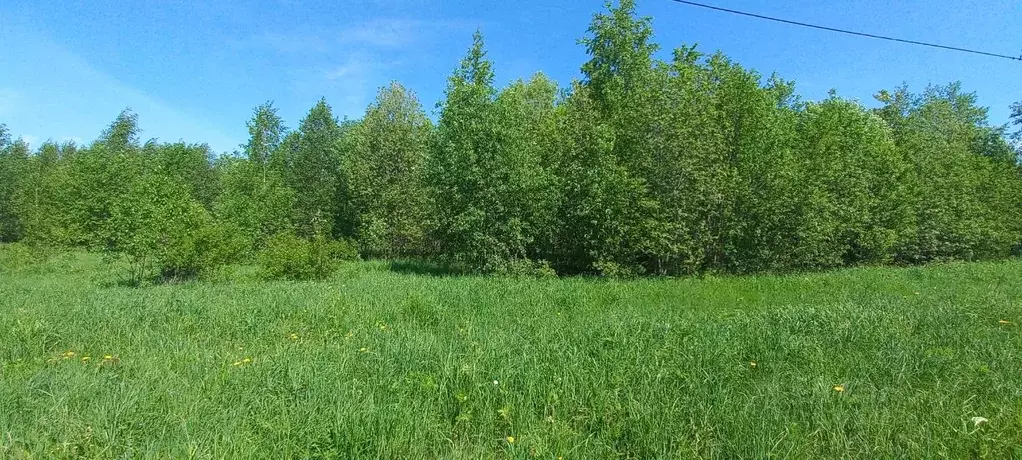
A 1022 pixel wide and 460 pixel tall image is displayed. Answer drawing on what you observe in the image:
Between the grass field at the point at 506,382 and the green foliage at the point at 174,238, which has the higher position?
the green foliage at the point at 174,238

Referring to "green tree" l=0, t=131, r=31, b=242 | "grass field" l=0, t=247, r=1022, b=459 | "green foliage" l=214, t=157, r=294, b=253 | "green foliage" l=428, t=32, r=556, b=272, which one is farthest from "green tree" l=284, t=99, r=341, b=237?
"green tree" l=0, t=131, r=31, b=242

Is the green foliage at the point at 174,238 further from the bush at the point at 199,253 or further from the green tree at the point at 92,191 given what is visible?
the green tree at the point at 92,191

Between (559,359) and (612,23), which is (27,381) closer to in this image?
(559,359)

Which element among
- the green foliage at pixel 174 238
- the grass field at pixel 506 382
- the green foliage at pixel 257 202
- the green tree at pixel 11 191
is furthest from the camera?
the green tree at pixel 11 191

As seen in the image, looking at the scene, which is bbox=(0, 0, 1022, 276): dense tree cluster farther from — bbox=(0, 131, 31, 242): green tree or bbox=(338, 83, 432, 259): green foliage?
bbox=(0, 131, 31, 242): green tree

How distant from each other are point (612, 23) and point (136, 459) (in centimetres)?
2497

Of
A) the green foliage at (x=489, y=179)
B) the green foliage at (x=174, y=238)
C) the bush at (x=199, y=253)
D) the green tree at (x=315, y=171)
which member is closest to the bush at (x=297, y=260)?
the bush at (x=199, y=253)

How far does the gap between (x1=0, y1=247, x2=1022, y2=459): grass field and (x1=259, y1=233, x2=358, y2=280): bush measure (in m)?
8.56

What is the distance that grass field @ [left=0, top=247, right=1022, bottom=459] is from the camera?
11.8ft

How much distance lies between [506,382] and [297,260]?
14500 mm

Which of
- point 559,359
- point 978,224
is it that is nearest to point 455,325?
point 559,359

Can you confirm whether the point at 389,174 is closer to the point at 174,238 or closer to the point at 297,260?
the point at 297,260

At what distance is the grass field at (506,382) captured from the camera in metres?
3.59

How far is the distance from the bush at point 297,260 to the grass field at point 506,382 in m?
8.56
